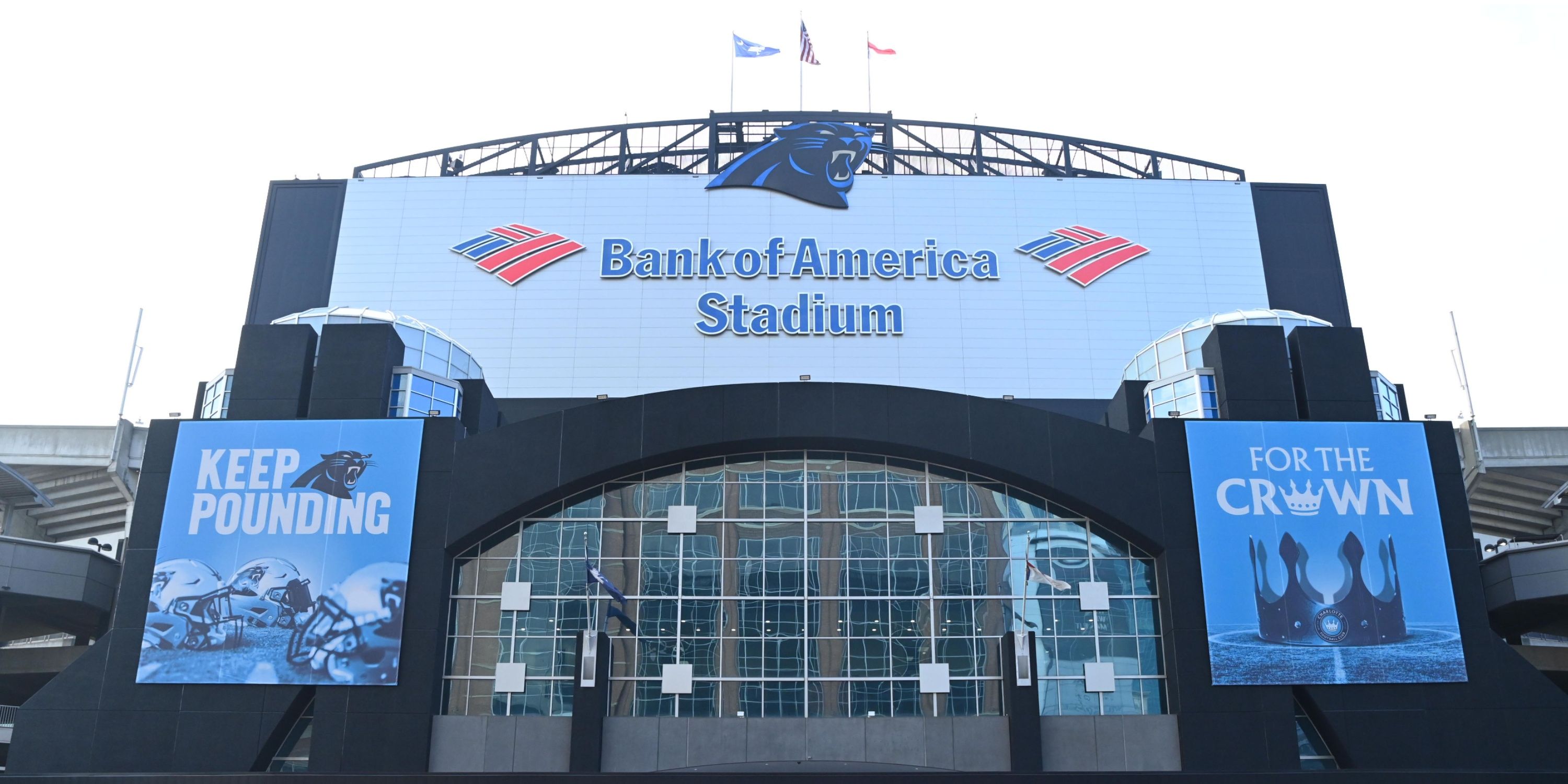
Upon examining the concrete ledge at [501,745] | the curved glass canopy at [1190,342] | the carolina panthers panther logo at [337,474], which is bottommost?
the concrete ledge at [501,745]

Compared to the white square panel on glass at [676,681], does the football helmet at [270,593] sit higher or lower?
higher

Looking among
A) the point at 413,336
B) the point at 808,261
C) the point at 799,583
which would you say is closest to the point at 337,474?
the point at 413,336

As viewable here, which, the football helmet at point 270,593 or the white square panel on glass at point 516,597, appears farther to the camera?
the white square panel on glass at point 516,597

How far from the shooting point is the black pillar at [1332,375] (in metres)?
39.2

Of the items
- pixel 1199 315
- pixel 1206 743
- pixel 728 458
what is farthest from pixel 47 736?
pixel 1199 315

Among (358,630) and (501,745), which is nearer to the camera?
(501,745)

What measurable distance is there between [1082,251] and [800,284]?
1355 cm

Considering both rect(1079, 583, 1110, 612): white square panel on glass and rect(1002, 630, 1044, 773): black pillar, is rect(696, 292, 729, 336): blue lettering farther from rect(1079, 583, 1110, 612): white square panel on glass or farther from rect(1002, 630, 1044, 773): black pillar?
rect(1002, 630, 1044, 773): black pillar

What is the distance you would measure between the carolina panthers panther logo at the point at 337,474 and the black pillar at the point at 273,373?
2201mm

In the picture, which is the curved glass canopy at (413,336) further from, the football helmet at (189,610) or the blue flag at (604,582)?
the blue flag at (604,582)

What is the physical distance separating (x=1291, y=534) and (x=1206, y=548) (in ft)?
8.56

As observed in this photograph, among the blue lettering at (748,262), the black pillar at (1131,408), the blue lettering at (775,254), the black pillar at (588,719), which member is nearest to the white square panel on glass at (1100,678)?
the black pillar at (1131,408)

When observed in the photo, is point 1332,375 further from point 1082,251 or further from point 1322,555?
point 1082,251

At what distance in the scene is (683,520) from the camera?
1510 inches
